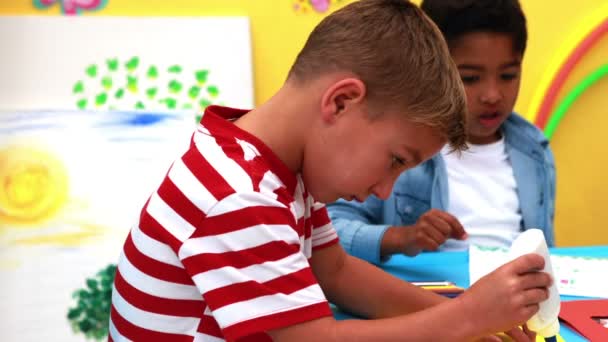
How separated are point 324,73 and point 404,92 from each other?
0.08 m

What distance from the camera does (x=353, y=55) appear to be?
1.86 feet

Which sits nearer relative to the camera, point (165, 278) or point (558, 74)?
point (165, 278)

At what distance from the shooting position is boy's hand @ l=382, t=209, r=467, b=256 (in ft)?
2.90

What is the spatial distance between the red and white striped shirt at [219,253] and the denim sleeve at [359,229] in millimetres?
351

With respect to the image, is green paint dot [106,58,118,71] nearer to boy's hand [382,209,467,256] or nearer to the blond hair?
boy's hand [382,209,467,256]

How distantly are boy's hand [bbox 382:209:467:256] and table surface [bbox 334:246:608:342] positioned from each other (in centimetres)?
2

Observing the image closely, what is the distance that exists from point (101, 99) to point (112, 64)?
0.28ft

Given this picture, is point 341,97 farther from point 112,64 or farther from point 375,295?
point 112,64

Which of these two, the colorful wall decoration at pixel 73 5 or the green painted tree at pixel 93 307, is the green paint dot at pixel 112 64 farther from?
the green painted tree at pixel 93 307

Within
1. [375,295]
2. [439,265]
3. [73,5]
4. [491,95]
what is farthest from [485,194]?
[73,5]

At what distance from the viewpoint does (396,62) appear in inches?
22.0

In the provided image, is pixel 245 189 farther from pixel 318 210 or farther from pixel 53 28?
pixel 53 28

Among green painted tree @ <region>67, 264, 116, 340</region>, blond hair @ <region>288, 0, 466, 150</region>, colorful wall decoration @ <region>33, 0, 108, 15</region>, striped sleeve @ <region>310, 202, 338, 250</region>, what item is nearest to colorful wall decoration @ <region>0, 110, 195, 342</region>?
green painted tree @ <region>67, 264, 116, 340</region>

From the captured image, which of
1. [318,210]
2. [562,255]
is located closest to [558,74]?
[562,255]
